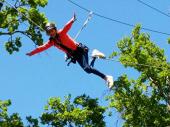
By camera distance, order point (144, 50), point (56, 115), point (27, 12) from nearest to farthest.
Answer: point (27, 12), point (56, 115), point (144, 50)

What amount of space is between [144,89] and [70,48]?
14062mm

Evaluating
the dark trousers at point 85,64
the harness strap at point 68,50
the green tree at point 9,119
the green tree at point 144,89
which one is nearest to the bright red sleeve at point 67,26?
the harness strap at point 68,50

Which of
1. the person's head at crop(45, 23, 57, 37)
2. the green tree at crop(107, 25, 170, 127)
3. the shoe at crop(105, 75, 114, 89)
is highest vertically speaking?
the green tree at crop(107, 25, 170, 127)

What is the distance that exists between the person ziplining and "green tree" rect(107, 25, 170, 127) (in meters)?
12.0

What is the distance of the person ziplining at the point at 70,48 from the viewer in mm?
12836

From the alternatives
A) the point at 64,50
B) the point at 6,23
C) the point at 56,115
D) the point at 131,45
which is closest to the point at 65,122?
the point at 56,115

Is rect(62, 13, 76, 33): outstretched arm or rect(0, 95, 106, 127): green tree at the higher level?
rect(0, 95, 106, 127): green tree

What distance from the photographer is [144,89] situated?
87.9ft

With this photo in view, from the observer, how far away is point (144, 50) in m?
27.2

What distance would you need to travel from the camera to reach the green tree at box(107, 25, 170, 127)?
84.4 feet

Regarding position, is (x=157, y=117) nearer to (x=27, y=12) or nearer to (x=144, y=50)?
(x=144, y=50)

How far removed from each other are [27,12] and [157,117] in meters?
8.86

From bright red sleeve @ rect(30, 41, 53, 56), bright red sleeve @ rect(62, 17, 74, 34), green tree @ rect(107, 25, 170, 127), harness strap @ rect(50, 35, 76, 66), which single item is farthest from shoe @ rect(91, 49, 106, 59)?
green tree @ rect(107, 25, 170, 127)

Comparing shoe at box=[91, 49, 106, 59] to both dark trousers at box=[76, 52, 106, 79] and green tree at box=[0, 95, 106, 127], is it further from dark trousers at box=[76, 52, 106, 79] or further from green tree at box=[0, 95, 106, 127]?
green tree at box=[0, 95, 106, 127]
